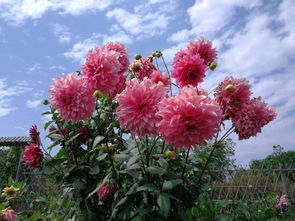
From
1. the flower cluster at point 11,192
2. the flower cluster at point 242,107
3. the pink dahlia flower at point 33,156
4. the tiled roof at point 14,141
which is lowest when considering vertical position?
the flower cluster at point 11,192

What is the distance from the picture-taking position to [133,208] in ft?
5.22

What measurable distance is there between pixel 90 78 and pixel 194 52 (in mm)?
685

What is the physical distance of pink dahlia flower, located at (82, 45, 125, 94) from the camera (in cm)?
160

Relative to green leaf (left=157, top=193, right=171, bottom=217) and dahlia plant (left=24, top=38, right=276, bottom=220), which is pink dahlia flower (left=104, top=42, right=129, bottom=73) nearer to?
dahlia plant (left=24, top=38, right=276, bottom=220)

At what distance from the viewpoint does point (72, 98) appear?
63.2 inches

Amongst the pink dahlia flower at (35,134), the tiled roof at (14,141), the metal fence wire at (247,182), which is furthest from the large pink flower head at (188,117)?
the tiled roof at (14,141)

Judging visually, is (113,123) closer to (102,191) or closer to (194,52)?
(102,191)

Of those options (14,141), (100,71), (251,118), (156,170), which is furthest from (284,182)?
(14,141)

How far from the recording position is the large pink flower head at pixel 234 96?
65.4 inches

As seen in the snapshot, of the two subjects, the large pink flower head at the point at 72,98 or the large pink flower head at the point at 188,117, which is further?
the large pink flower head at the point at 72,98

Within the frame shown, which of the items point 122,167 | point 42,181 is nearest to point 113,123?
point 122,167

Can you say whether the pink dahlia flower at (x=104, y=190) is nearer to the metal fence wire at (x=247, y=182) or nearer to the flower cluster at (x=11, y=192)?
Answer: the flower cluster at (x=11, y=192)

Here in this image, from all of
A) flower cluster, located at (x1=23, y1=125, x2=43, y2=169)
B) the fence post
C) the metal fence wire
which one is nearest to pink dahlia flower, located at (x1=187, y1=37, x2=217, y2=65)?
flower cluster, located at (x1=23, y1=125, x2=43, y2=169)

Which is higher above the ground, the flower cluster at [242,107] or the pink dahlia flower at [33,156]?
the flower cluster at [242,107]
